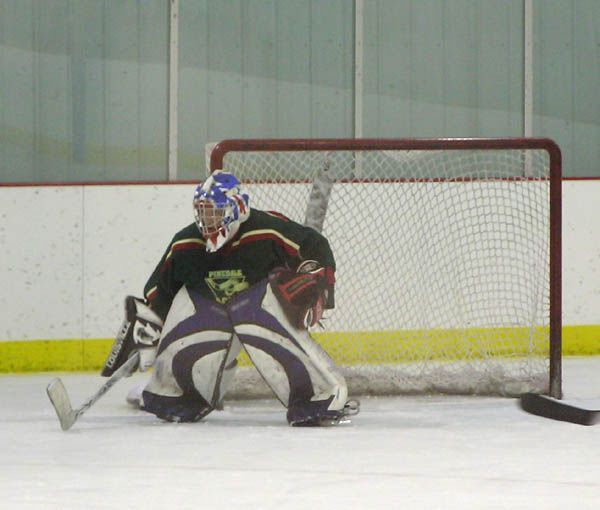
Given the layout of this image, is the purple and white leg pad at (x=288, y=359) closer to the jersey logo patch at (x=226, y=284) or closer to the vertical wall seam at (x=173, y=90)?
the jersey logo patch at (x=226, y=284)

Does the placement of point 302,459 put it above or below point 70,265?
below

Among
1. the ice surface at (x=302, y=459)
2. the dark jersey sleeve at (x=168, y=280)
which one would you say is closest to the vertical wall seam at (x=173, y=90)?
the ice surface at (x=302, y=459)

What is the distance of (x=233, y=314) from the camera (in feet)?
14.5

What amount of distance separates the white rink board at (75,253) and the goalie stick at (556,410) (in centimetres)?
186

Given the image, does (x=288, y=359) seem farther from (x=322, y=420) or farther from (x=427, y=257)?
(x=427, y=257)

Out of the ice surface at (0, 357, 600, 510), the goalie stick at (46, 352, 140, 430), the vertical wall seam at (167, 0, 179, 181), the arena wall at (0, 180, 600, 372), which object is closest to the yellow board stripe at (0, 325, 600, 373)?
the arena wall at (0, 180, 600, 372)

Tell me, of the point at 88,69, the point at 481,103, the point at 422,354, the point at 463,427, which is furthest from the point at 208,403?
the point at 481,103

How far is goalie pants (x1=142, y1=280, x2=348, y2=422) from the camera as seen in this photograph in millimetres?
4391

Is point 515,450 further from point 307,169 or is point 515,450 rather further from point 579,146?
point 579,146

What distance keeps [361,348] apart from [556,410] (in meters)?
0.97

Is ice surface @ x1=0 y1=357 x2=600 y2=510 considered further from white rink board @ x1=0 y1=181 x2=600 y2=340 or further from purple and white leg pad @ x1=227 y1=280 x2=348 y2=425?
white rink board @ x1=0 y1=181 x2=600 y2=340

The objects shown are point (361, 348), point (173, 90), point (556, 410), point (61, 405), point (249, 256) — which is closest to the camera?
point (61, 405)

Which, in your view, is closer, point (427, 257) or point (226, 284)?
point (226, 284)

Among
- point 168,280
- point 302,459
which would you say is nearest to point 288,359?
point 168,280
